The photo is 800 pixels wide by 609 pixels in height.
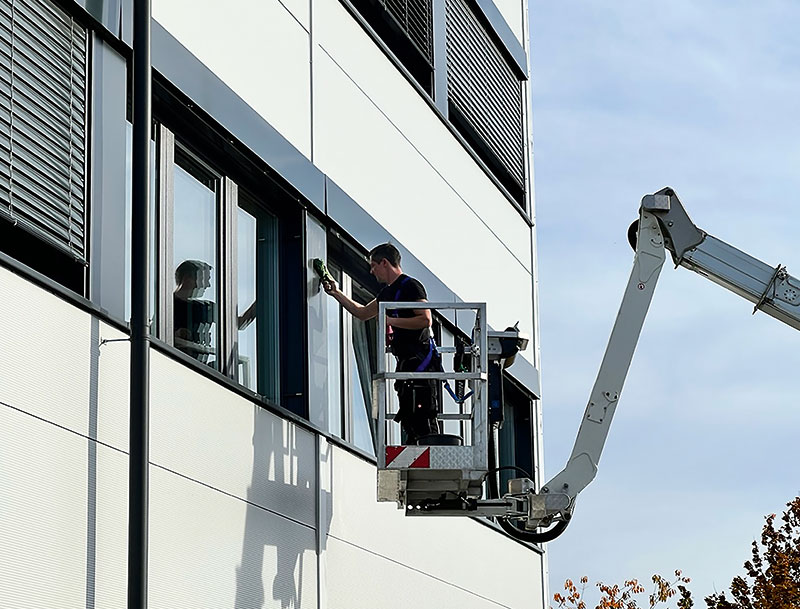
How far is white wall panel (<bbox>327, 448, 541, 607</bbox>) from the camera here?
39.4ft

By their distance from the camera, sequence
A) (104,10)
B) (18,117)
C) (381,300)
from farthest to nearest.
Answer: (381,300), (104,10), (18,117)

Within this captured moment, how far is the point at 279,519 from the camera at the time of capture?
10.7 m

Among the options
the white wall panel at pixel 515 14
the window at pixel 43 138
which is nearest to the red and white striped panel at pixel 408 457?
the window at pixel 43 138

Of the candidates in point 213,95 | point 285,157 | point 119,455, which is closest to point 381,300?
point 285,157

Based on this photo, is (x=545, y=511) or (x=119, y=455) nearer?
(x=119, y=455)

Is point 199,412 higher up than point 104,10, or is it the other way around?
point 104,10

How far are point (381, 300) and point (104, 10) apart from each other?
345 cm

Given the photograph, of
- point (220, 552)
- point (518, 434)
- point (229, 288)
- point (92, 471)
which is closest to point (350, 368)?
point (229, 288)

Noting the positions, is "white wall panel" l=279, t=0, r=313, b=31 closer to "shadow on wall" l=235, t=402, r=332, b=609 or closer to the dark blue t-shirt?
the dark blue t-shirt

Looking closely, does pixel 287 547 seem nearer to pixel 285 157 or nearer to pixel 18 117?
pixel 285 157

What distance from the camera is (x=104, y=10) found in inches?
348

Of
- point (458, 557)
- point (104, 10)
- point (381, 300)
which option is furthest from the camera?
point (458, 557)

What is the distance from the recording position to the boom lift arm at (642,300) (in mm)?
12125

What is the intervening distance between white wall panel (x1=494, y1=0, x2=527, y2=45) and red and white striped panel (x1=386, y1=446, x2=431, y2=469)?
10.8m
